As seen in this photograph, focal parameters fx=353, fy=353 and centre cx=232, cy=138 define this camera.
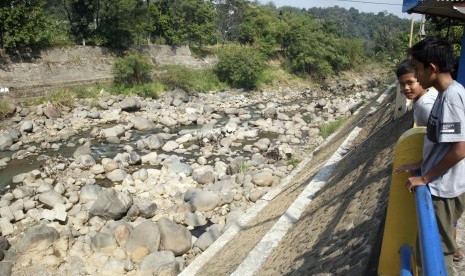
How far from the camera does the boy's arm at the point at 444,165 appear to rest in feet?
5.84

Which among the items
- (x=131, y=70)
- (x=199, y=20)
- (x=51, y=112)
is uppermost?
(x=199, y=20)


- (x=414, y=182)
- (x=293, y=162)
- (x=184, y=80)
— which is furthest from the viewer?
(x=184, y=80)

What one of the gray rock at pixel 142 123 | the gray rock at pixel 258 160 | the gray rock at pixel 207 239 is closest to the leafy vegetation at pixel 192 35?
the gray rock at pixel 142 123

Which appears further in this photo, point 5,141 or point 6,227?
point 5,141

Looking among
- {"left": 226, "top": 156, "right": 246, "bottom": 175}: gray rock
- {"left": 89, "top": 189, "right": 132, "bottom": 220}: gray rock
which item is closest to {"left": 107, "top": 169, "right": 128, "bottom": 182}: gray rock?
{"left": 89, "top": 189, "right": 132, "bottom": 220}: gray rock

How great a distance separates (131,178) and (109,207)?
2.62 metres

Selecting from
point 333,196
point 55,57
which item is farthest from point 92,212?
point 55,57

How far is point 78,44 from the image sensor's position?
23.5m

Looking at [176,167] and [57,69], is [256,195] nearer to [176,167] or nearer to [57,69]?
[176,167]

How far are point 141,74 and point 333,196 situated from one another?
66.1 feet

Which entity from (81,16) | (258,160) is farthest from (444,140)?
(81,16)

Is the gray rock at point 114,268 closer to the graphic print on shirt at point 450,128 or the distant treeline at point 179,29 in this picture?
the graphic print on shirt at point 450,128

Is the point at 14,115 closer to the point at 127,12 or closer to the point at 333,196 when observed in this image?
the point at 127,12

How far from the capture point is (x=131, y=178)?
1051 centimetres
